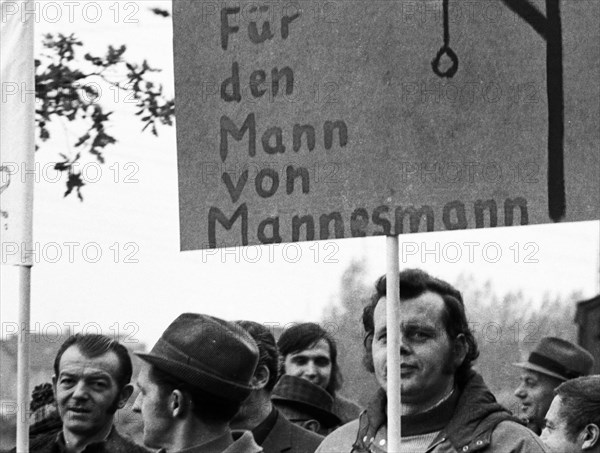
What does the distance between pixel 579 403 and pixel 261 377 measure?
1252 mm

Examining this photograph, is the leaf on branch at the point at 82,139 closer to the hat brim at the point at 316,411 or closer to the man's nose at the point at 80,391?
the man's nose at the point at 80,391

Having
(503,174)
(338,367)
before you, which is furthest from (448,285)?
(503,174)

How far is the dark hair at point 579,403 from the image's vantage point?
18.2ft

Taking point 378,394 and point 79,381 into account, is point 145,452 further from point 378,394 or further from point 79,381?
point 378,394

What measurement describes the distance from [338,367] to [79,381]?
1.14 metres

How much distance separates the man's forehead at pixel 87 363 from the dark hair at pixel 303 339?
28.2 inches

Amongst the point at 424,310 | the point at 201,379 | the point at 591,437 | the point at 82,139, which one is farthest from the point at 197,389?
the point at 82,139

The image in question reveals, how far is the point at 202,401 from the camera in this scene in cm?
577

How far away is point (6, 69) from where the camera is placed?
19.3ft

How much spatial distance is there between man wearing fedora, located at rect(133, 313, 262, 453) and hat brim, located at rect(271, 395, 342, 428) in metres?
0.27

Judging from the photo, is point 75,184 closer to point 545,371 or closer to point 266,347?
point 266,347

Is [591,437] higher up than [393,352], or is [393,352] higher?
[393,352]

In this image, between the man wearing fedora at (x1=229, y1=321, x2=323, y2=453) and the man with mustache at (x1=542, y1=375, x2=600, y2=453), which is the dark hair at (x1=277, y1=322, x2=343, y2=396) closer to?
the man wearing fedora at (x1=229, y1=321, x2=323, y2=453)

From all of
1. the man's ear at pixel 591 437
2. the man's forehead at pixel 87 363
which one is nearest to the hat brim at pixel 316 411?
the man's forehead at pixel 87 363
